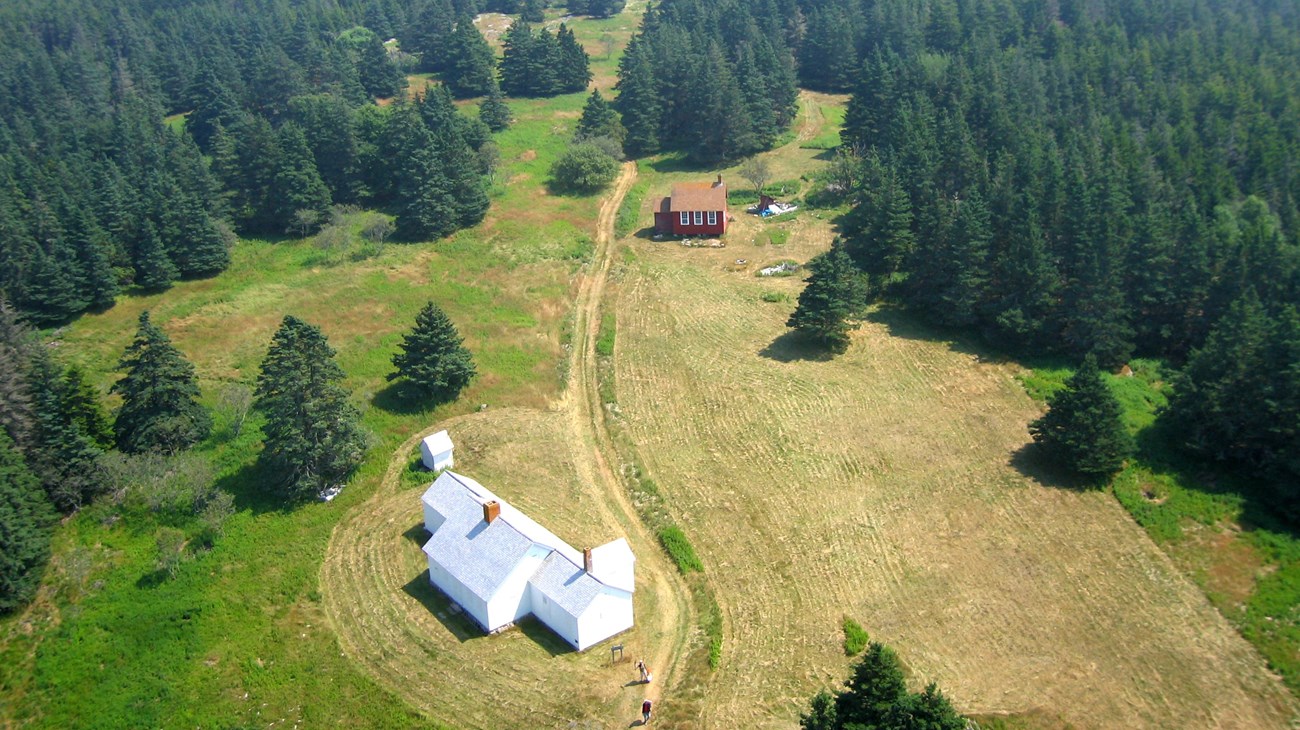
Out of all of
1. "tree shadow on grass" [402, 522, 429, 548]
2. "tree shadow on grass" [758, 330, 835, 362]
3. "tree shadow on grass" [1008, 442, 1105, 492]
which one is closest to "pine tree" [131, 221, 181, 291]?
"tree shadow on grass" [402, 522, 429, 548]

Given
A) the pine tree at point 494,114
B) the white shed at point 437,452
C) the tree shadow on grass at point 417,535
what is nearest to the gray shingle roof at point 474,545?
the tree shadow on grass at point 417,535

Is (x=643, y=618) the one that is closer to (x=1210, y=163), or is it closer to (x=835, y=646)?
(x=835, y=646)

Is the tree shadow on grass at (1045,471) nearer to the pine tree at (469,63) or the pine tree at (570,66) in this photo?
the pine tree at (469,63)

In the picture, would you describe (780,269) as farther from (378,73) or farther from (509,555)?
(378,73)

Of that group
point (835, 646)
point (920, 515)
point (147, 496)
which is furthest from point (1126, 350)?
point (147, 496)

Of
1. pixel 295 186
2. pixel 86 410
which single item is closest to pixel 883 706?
pixel 86 410

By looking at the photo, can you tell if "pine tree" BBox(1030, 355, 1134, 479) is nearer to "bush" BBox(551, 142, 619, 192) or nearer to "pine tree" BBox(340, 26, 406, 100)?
"bush" BBox(551, 142, 619, 192)
